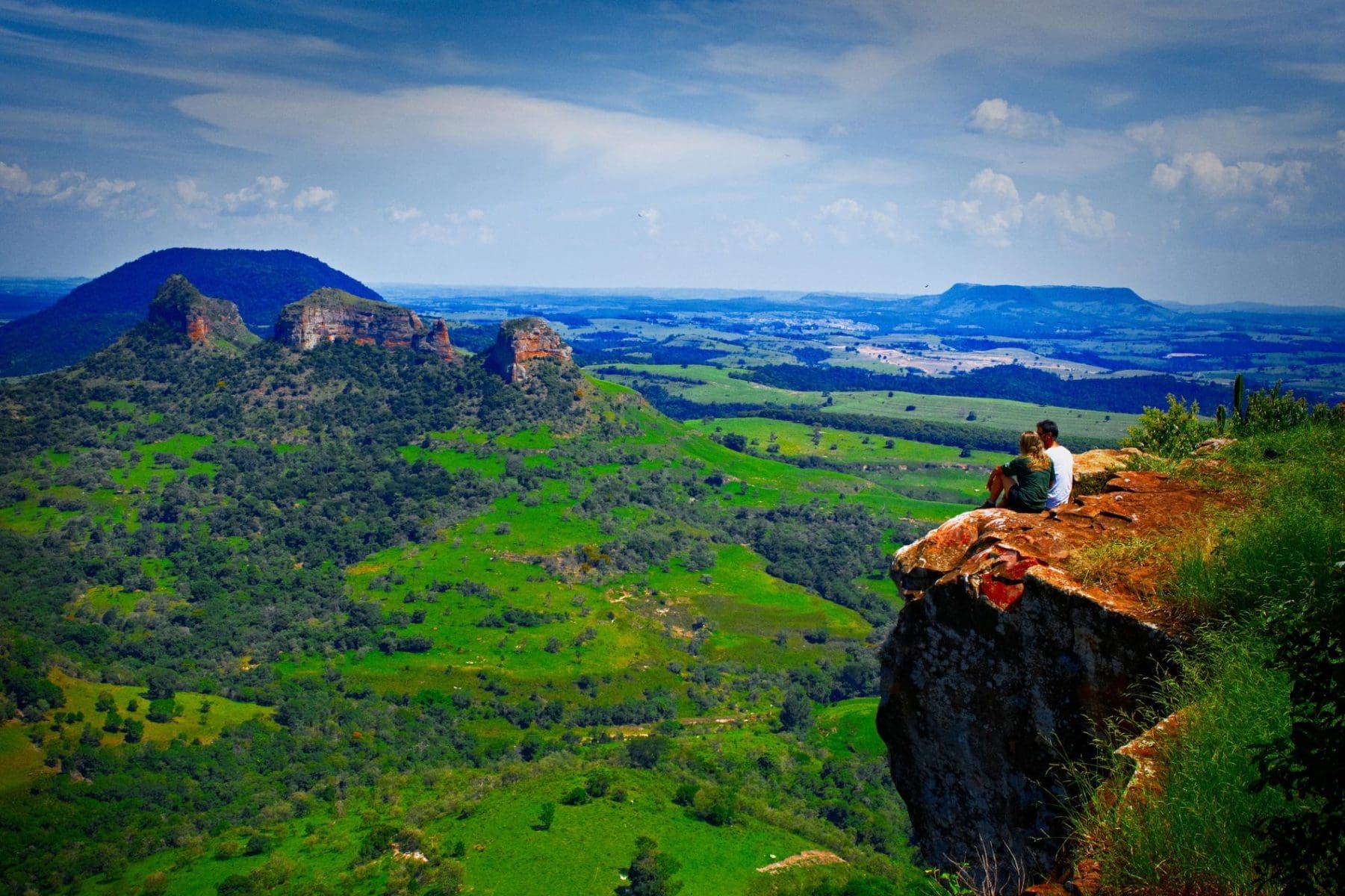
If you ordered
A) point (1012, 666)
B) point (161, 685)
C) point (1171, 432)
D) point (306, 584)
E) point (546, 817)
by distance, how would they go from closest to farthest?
point (1012, 666)
point (1171, 432)
point (546, 817)
point (161, 685)
point (306, 584)

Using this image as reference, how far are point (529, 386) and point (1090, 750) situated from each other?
150465 mm

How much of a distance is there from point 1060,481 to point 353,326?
174011mm

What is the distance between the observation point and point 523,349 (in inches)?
6053

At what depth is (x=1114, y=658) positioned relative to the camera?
927 centimetres

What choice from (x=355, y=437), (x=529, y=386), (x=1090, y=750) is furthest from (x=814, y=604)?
(x=1090, y=750)

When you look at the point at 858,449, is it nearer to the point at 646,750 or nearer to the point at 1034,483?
the point at 646,750

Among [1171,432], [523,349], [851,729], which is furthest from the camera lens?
[523,349]

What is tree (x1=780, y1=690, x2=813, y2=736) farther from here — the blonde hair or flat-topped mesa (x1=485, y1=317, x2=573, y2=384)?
flat-topped mesa (x1=485, y1=317, x2=573, y2=384)

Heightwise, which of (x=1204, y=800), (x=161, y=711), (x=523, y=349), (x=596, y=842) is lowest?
(x=596, y=842)

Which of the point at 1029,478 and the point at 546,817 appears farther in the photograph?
the point at 546,817

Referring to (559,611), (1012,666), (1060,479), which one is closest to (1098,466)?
(1060,479)

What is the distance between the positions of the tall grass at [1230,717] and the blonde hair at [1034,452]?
3423mm

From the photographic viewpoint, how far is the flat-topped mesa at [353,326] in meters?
158

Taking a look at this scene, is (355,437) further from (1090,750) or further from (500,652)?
(1090,750)
